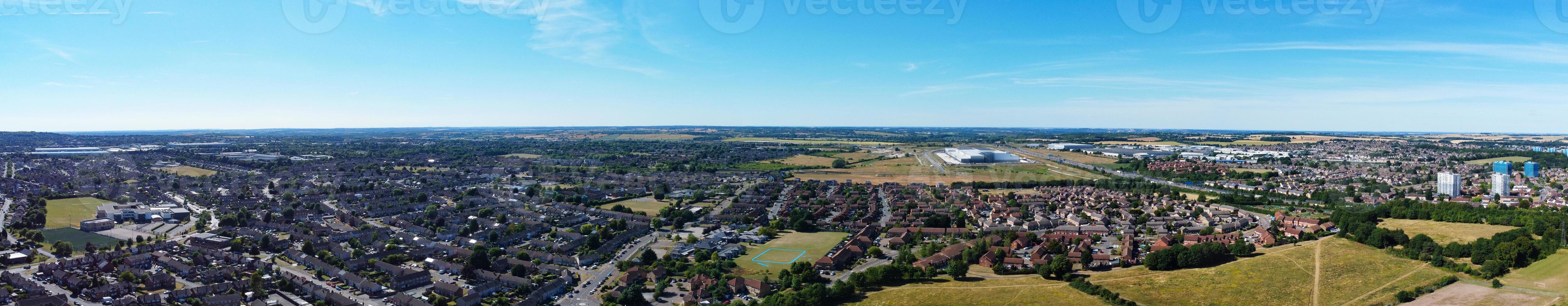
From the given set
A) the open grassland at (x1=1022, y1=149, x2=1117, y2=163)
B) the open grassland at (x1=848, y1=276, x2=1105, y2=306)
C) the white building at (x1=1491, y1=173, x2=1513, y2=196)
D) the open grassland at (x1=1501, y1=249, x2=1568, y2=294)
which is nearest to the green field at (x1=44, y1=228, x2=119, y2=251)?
the open grassland at (x1=848, y1=276, x2=1105, y2=306)

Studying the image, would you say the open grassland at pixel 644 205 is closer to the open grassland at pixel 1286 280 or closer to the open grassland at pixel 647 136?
the open grassland at pixel 1286 280

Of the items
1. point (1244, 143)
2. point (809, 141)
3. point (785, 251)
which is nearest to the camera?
point (785, 251)

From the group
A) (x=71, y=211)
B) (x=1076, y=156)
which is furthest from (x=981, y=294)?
(x=1076, y=156)

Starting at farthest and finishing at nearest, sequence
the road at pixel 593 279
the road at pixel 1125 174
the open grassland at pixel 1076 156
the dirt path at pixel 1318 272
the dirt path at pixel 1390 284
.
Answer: the open grassland at pixel 1076 156
the road at pixel 1125 174
the road at pixel 593 279
the dirt path at pixel 1318 272
the dirt path at pixel 1390 284

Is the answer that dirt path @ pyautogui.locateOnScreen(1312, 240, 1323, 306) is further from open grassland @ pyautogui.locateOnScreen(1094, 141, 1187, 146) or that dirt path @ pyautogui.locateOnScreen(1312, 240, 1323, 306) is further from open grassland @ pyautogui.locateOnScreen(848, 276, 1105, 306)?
open grassland @ pyautogui.locateOnScreen(1094, 141, 1187, 146)

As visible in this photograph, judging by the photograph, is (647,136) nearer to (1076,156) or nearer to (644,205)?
(1076,156)

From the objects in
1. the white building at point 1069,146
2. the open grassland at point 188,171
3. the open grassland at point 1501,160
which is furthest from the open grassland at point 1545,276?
the open grassland at point 188,171

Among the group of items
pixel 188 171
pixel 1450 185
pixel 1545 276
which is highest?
pixel 1450 185
